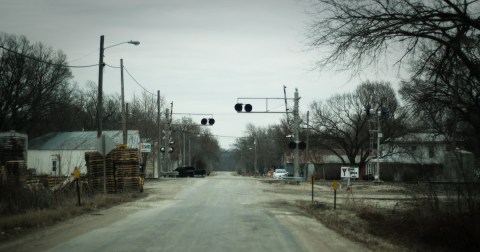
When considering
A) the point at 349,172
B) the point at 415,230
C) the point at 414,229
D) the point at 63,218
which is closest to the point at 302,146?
the point at 349,172

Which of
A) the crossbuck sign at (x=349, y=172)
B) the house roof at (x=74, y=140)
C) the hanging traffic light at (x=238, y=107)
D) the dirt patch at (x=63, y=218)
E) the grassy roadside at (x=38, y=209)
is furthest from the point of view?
the house roof at (x=74, y=140)

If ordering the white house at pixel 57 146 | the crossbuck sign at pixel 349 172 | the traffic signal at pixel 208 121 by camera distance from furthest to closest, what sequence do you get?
the white house at pixel 57 146 → the traffic signal at pixel 208 121 → the crossbuck sign at pixel 349 172

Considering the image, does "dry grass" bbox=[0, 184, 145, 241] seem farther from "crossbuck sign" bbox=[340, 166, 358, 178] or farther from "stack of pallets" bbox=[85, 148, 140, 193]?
"crossbuck sign" bbox=[340, 166, 358, 178]

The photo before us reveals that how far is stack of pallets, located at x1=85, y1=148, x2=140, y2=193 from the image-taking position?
28578mm

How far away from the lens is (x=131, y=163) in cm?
3038

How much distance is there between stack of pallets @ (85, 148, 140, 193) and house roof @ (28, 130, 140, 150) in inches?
1390

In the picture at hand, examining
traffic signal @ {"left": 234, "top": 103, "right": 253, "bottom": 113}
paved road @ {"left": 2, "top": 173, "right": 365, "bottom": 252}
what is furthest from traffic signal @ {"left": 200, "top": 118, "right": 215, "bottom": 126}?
paved road @ {"left": 2, "top": 173, "right": 365, "bottom": 252}

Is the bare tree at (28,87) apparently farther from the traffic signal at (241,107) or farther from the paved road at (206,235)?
the paved road at (206,235)

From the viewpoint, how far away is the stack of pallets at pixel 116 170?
93.8 feet

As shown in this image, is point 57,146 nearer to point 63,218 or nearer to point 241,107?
point 241,107

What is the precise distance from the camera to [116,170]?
29875 millimetres

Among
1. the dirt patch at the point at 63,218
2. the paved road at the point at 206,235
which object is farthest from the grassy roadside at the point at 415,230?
the dirt patch at the point at 63,218

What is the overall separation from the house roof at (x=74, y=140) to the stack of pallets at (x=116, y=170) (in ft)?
116

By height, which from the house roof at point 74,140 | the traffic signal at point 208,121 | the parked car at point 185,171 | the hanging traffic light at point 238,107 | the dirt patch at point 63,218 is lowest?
the parked car at point 185,171
